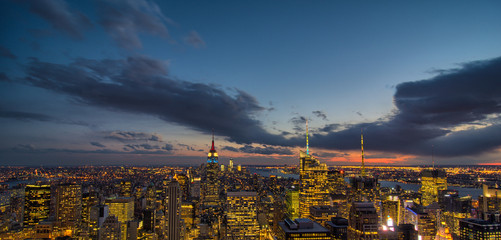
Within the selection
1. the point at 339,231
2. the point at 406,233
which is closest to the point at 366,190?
the point at 406,233

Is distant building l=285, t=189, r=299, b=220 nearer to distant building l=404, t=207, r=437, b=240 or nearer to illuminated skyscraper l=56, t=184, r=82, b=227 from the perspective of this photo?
distant building l=404, t=207, r=437, b=240

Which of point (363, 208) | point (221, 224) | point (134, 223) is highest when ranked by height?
point (363, 208)

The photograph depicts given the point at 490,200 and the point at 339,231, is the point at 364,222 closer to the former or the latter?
the point at 339,231

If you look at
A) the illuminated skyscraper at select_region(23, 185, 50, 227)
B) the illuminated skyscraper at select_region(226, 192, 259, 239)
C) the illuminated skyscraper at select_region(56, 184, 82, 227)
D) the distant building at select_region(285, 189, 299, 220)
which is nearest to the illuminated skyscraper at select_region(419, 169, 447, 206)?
the distant building at select_region(285, 189, 299, 220)

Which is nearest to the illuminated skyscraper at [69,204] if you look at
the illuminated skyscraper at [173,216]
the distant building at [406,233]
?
the illuminated skyscraper at [173,216]

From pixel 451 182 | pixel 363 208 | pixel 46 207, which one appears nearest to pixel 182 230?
pixel 363 208

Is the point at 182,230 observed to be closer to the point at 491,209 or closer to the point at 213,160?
the point at 491,209
